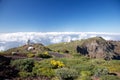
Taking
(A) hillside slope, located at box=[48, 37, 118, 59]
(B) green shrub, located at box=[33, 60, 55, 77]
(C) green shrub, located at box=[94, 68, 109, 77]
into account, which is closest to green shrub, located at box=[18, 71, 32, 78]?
(B) green shrub, located at box=[33, 60, 55, 77]

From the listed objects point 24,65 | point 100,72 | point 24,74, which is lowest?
point 24,74

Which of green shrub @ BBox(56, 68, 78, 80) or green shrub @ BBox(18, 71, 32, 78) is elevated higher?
green shrub @ BBox(56, 68, 78, 80)

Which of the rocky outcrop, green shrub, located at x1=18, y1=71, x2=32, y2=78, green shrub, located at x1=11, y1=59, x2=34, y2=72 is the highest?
green shrub, located at x1=11, y1=59, x2=34, y2=72

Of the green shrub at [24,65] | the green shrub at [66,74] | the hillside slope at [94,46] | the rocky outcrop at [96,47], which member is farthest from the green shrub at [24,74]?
the rocky outcrop at [96,47]

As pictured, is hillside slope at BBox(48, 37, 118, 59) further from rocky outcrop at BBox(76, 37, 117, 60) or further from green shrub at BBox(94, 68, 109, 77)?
green shrub at BBox(94, 68, 109, 77)

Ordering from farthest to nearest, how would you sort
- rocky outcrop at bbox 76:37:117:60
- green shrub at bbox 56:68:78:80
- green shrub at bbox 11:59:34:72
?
rocky outcrop at bbox 76:37:117:60
green shrub at bbox 11:59:34:72
green shrub at bbox 56:68:78:80

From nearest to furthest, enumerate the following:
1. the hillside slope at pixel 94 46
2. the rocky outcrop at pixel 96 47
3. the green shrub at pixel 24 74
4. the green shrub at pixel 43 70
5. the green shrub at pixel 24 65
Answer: the green shrub at pixel 24 74, the green shrub at pixel 43 70, the green shrub at pixel 24 65, the hillside slope at pixel 94 46, the rocky outcrop at pixel 96 47

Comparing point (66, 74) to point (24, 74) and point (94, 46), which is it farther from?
point (94, 46)

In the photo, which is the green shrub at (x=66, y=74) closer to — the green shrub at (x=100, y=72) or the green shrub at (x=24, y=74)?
the green shrub at (x=100, y=72)

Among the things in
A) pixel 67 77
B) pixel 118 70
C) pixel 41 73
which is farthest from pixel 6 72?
pixel 118 70

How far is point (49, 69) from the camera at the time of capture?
2117 cm

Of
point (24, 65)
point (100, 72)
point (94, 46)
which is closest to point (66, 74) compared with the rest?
A: point (100, 72)

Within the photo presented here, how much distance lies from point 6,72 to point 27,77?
2.00 meters

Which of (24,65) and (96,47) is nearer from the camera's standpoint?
(24,65)
